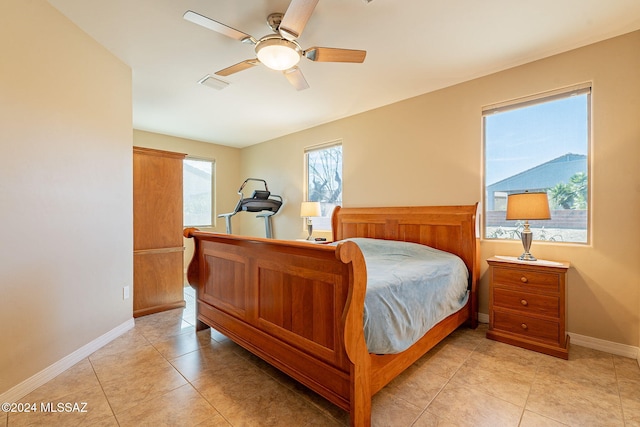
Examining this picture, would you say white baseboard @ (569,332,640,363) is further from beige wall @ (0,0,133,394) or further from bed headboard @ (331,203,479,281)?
beige wall @ (0,0,133,394)

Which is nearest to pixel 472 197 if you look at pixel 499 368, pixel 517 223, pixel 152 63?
pixel 517 223

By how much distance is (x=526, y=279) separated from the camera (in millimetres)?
2426

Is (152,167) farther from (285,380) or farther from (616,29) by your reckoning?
(616,29)

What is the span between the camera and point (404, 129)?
11.9 ft

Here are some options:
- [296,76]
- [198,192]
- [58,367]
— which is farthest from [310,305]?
[198,192]

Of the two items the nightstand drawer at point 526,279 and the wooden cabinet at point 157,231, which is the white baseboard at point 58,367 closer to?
the wooden cabinet at point 157,231

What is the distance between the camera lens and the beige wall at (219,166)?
17.4ft

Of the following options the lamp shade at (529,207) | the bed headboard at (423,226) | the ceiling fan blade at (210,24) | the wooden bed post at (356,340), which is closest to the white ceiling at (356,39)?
the ceiling fan blade at (210,24)

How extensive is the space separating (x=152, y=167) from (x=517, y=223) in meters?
4.16

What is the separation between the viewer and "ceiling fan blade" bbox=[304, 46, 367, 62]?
6.65ft

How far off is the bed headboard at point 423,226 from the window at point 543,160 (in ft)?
1.02

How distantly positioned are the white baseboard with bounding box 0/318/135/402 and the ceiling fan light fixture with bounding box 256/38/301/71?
269cm

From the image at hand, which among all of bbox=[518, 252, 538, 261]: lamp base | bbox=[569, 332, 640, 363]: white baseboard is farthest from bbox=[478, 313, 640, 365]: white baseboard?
bbox=[518, 252, 538, 261]: lamp base

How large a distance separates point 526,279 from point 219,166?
5481 mm
